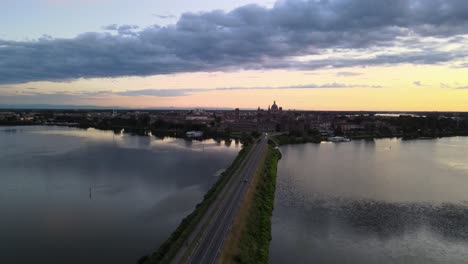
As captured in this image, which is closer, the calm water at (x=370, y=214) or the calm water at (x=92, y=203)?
the calm water at (x=92, y=203)

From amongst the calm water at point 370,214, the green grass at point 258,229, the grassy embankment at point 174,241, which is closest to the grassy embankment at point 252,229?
the green grass at point 258,229

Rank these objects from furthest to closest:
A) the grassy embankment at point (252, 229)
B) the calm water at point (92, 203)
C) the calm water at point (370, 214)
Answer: the calm water at point (370, 214), the calm water at point (92, 203), the grassy embankment at point (252, 229)

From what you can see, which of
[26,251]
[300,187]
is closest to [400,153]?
[300,187]

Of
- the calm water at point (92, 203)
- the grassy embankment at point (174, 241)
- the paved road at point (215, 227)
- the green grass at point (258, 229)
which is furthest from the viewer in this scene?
the calm water at point (92, 203)

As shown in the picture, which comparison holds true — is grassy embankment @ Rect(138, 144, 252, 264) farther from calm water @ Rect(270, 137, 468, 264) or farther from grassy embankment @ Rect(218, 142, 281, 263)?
calm water @ Rect(270, 137, 468, 264)

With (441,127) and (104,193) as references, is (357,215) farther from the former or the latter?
(441,127)

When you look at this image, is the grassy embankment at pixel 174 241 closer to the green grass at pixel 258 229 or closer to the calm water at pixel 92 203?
the calm water at pixel 92 203

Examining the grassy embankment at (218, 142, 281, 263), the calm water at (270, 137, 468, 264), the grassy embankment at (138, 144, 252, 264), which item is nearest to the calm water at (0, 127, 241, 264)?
the grassy embankment at (138, 144, 252, 264)

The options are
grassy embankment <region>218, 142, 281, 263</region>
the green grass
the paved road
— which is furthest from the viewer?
the green grass
